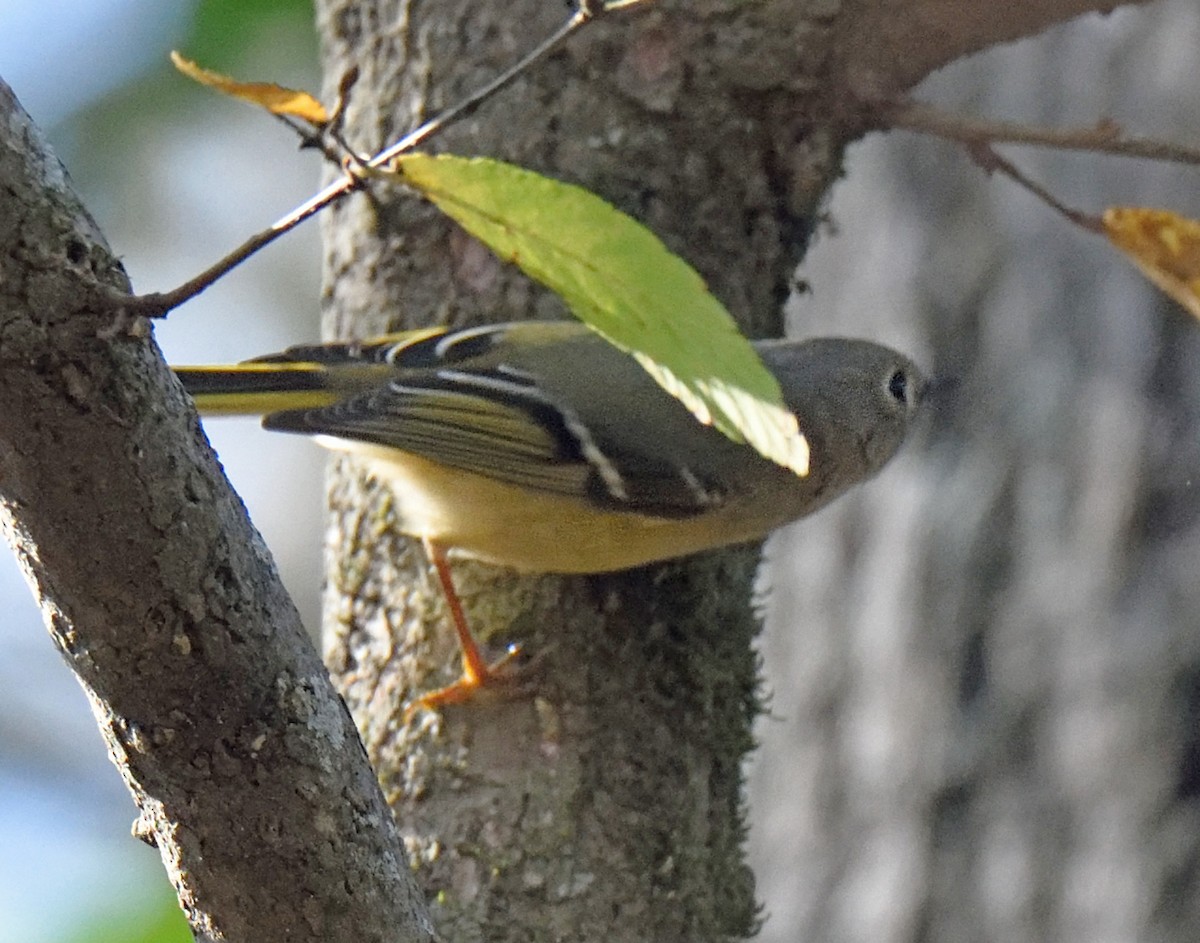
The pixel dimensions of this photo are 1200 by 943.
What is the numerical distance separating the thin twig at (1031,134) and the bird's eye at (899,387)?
635mm

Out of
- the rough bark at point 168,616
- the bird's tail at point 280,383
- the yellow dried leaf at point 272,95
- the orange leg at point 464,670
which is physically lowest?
the rough bark at point 168,616

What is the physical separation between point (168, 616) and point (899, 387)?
186 cm

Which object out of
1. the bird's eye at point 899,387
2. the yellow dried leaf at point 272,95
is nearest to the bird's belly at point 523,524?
the bird's eye at point 899,387

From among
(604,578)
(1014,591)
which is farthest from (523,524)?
(1014,591)

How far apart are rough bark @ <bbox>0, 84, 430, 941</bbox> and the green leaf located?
0.88 feet

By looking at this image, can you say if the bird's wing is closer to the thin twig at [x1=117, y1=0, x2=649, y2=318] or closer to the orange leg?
the orange leg

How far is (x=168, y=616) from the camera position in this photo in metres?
1.21

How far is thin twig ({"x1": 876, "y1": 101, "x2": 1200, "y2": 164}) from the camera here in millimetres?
1915

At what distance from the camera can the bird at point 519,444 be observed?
7.41ft

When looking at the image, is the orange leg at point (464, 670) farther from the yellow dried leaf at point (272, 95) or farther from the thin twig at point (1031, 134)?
the thin twig at point (1031, 134)

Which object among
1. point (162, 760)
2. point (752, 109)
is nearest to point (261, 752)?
point (162, 760)

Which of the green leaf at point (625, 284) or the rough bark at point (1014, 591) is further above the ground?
the rough bark at point (1014, 591)

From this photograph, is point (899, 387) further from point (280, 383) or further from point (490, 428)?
point (280, 383)

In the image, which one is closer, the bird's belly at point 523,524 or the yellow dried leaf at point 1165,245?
the yellow dried leaf at point 1165,245
